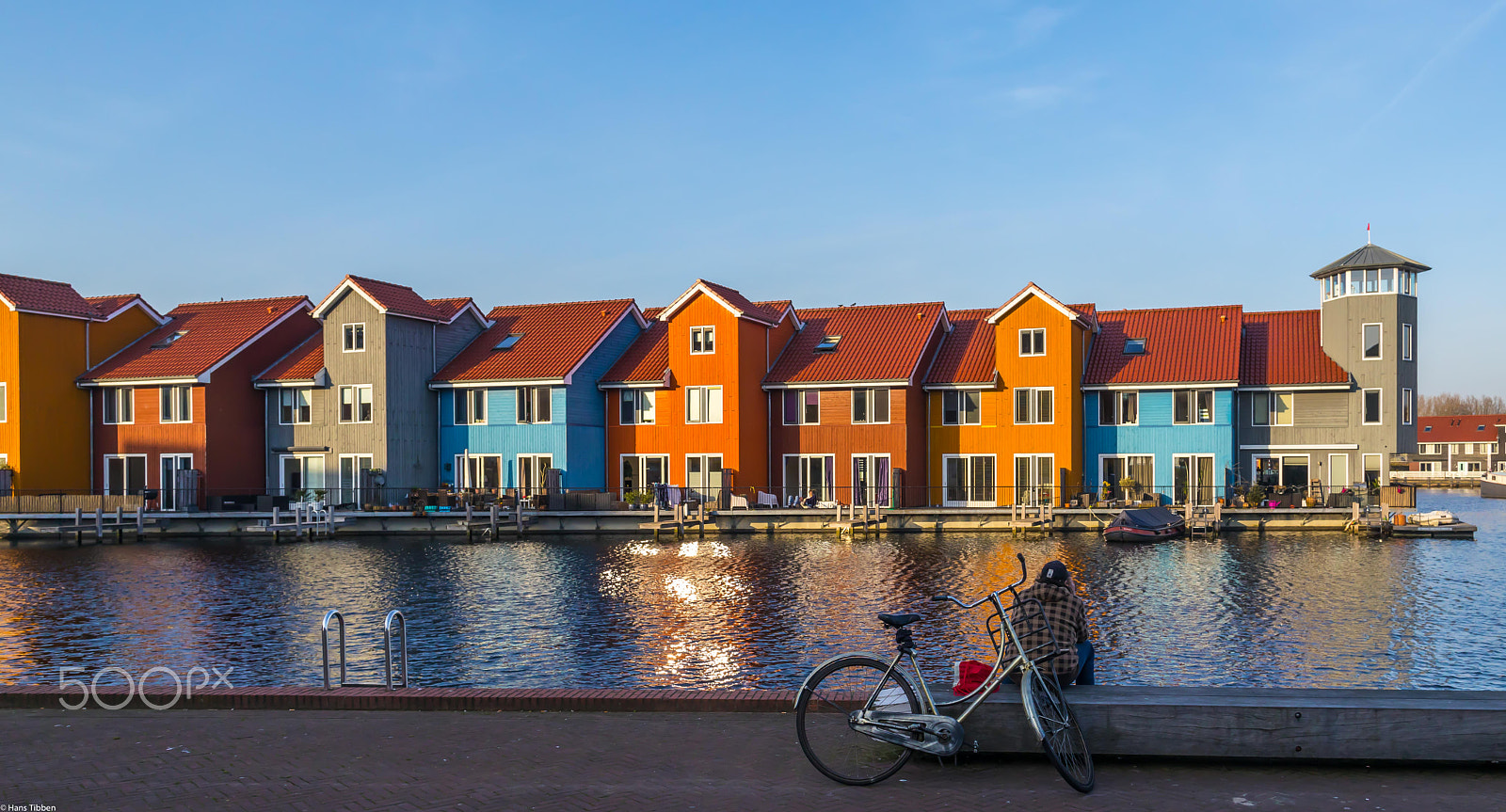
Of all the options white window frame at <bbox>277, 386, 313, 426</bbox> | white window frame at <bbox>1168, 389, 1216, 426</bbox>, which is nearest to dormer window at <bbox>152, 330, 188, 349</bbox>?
white window frame at <bbox>277, 386, 313, 426</bbox>

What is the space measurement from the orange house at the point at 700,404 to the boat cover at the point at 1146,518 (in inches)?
652

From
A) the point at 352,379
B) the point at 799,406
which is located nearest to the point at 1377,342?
the point at 799,406

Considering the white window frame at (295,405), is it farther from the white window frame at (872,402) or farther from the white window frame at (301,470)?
the white window frame at (872,402)

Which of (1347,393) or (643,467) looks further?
(643,467)

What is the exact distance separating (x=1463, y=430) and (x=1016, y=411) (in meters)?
128

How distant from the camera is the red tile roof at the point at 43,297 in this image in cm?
5428

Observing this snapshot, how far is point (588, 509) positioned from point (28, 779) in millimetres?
41554

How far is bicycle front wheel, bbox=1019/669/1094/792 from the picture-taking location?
8680mm

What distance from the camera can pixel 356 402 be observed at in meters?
55.0

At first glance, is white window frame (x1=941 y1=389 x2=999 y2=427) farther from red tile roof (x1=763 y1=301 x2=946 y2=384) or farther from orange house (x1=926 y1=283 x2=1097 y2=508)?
red tile roof (x1=763 y1=301 x2=946 y2=384)

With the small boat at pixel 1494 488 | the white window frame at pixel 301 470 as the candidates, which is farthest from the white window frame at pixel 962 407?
the small boat at pixel 1494 488

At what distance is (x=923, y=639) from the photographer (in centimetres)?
2138

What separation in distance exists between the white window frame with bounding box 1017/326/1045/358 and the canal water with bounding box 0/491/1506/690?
37.7 feet

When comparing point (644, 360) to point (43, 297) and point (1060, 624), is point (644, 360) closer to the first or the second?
point (43, 297)
